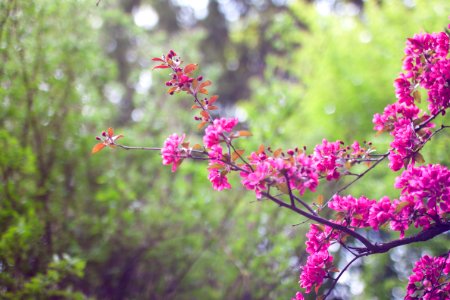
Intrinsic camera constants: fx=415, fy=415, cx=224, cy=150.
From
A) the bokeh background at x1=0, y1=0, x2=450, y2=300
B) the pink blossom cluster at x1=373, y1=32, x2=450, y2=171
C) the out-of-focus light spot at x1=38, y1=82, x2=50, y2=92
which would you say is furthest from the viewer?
the out-of-focus light spot at x1=38, y1=82, x2=50, y2=92

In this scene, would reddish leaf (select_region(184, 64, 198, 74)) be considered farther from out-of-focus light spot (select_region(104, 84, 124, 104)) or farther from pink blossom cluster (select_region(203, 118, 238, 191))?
out-of-focus light spot (select_region(104, 84, 124, 104))

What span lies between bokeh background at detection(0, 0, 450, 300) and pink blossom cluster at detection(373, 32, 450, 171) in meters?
1.41

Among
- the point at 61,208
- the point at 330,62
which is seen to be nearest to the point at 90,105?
the point at 61,208

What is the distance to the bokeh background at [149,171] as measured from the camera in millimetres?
2508

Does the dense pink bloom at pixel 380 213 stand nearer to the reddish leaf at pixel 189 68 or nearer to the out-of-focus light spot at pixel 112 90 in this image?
the reddish leaf at pixel 189 68

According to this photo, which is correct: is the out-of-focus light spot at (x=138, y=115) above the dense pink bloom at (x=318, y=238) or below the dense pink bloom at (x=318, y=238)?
above

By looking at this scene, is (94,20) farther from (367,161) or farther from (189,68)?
(367,161)

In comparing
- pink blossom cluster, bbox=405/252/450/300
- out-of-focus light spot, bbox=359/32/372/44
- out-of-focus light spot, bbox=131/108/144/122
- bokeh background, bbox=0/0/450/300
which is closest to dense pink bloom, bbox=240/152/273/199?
pink blossom cluster, bbox=405/252/450/300

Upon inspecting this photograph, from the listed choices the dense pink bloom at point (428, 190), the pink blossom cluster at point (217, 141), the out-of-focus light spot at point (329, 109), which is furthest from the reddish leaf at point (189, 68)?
the out-of-focus light spot at point (329, 109)

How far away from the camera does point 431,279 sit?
1.46m

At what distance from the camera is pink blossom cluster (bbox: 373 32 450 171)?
1.41 meters

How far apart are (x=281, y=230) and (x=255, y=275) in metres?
0.46

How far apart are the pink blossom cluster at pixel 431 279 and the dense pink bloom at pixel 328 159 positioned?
18.7 inches

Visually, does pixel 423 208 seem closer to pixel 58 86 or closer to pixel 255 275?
pixel 255 275
